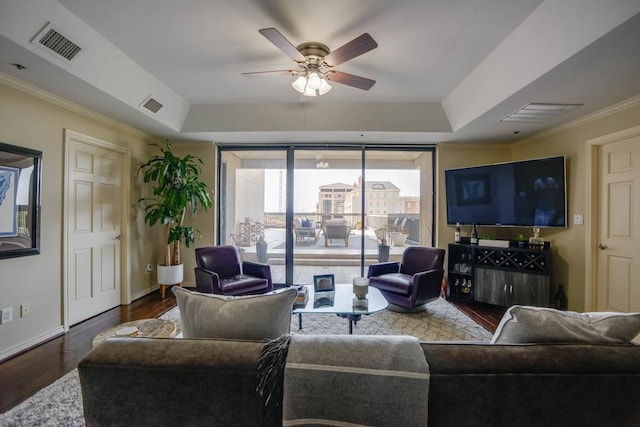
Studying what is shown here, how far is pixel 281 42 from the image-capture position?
2004 millimetres

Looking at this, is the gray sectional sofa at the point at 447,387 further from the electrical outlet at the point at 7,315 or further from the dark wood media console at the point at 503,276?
the dark wood media console at the point at 503,276

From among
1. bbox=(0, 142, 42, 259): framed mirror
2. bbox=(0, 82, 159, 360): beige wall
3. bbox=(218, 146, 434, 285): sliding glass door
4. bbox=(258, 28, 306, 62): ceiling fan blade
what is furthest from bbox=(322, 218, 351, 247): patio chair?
bbox=(0, 142, 42, 259): framed mirror

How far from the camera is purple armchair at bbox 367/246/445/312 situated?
10.5 ft

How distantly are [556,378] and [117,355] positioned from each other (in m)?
1.48

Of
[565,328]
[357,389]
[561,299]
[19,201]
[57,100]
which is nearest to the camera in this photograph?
[357,389]

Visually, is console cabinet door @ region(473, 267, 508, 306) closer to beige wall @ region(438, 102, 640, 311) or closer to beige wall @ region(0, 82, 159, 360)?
beige wall @ region(438, 102, 640, 311)

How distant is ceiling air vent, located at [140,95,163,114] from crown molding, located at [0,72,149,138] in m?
0.59

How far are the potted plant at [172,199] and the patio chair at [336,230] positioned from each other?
1.96m

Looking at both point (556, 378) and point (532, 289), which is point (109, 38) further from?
point (532, 289)

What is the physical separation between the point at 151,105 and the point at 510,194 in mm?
4637

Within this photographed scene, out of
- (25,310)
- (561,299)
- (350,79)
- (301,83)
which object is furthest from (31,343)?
(561,299)

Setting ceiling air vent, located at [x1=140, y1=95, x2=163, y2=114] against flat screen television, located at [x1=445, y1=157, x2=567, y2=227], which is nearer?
ceiling air vent, located at [x1=140, y1=95, x2=163, y2=114]

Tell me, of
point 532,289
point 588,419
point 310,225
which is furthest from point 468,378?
point 310,225

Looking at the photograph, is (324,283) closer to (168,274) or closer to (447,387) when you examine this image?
(447,387)
